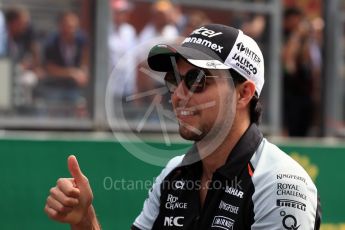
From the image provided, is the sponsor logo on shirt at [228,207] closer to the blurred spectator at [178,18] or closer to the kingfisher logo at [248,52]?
the kingfisher logo at [248,52]

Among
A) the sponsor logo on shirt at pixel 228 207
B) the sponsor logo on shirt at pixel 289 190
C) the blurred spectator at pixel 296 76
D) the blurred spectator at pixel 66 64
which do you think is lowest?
the blurred spectator at pixel 296 76

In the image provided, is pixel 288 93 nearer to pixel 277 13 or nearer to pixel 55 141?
pixel 277 13

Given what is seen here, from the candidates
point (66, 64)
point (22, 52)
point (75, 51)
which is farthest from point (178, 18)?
point (22, 52)

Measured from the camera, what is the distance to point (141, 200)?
6773 millimetres

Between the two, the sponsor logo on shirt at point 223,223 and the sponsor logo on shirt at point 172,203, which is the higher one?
the sponsor logo on shirt at point 223,223

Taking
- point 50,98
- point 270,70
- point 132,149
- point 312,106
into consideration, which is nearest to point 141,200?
point 132,149

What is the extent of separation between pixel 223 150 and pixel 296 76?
210 inches

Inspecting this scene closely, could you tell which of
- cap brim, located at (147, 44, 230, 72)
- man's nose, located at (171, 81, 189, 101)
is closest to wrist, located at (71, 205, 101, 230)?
man's nose, located at (171, 81, 189, 101)

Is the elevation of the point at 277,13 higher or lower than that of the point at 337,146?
higher

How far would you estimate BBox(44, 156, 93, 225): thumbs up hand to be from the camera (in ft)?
10.6

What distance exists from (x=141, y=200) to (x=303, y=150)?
1702 millimetres

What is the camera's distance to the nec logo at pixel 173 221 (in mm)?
3608

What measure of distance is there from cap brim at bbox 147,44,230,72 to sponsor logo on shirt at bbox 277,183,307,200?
60 cm

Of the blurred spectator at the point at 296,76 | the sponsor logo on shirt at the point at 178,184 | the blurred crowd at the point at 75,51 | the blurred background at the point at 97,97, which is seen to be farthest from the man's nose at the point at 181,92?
the blurred spectator at the point at 296,76
